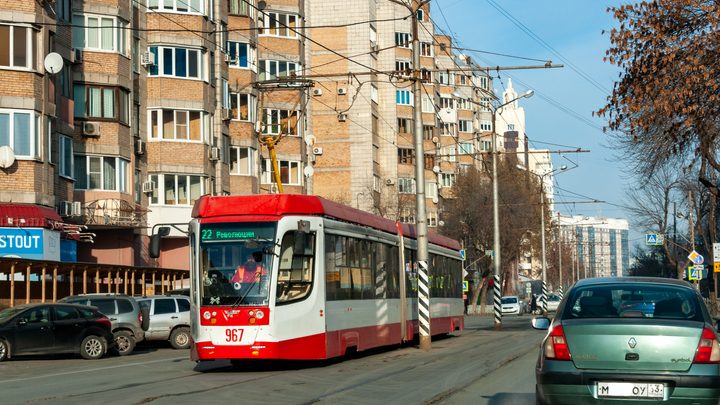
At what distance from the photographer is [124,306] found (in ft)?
81.0

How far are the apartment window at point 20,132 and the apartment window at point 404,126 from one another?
1717 inches

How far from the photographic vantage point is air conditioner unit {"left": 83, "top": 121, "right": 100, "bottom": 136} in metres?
34.5

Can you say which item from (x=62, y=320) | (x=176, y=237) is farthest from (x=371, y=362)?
(x=176, y=237)

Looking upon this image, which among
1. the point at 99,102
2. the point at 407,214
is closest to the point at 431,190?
the point at 407,214

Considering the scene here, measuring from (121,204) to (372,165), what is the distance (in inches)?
1163

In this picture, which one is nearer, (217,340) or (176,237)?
(217,340)

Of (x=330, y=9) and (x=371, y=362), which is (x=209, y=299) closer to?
(x=371, y=362)

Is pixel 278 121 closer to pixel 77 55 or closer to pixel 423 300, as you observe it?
pixel 77 55

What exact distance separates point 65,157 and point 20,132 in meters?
3.69

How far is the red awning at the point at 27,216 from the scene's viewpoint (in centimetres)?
2834

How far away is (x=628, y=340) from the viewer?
760cm

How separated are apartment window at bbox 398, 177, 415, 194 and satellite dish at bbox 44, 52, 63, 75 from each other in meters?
41.3

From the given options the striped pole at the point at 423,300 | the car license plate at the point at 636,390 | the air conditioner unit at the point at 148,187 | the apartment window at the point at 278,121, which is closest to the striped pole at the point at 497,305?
the striped pole at the point at 423,300

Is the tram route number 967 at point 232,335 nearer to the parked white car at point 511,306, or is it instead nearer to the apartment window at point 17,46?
the apartment window at point 17,46
